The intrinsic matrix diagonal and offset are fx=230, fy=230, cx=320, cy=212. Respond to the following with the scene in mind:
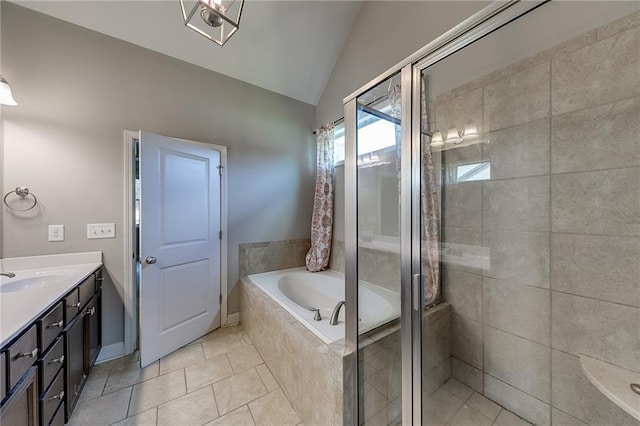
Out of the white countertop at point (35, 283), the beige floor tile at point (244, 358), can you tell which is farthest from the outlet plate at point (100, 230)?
the beige floor tile at point (244, 358)

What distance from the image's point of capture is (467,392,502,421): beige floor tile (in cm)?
144

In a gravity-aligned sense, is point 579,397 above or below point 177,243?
below

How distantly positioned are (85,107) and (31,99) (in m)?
0.30

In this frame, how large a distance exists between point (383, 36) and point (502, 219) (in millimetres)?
1933

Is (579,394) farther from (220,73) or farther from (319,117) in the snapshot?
(220,73)

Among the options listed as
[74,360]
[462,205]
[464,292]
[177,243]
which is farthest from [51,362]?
[462,205]

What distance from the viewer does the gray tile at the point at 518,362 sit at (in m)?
1.30

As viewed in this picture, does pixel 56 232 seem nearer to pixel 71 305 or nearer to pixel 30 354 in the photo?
pixel 71 305

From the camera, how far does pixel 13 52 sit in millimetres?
1695

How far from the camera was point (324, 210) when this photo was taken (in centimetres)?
278

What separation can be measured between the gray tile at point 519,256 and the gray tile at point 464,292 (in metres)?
0.12

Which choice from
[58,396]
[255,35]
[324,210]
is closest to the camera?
[58,396]

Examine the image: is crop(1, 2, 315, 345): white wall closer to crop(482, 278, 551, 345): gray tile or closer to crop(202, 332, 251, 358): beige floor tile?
crop(202, 332, 251, 358): beige floor tile

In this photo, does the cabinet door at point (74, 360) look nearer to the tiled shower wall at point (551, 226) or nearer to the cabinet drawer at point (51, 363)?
the cabinet drawer at point (51, 363)
